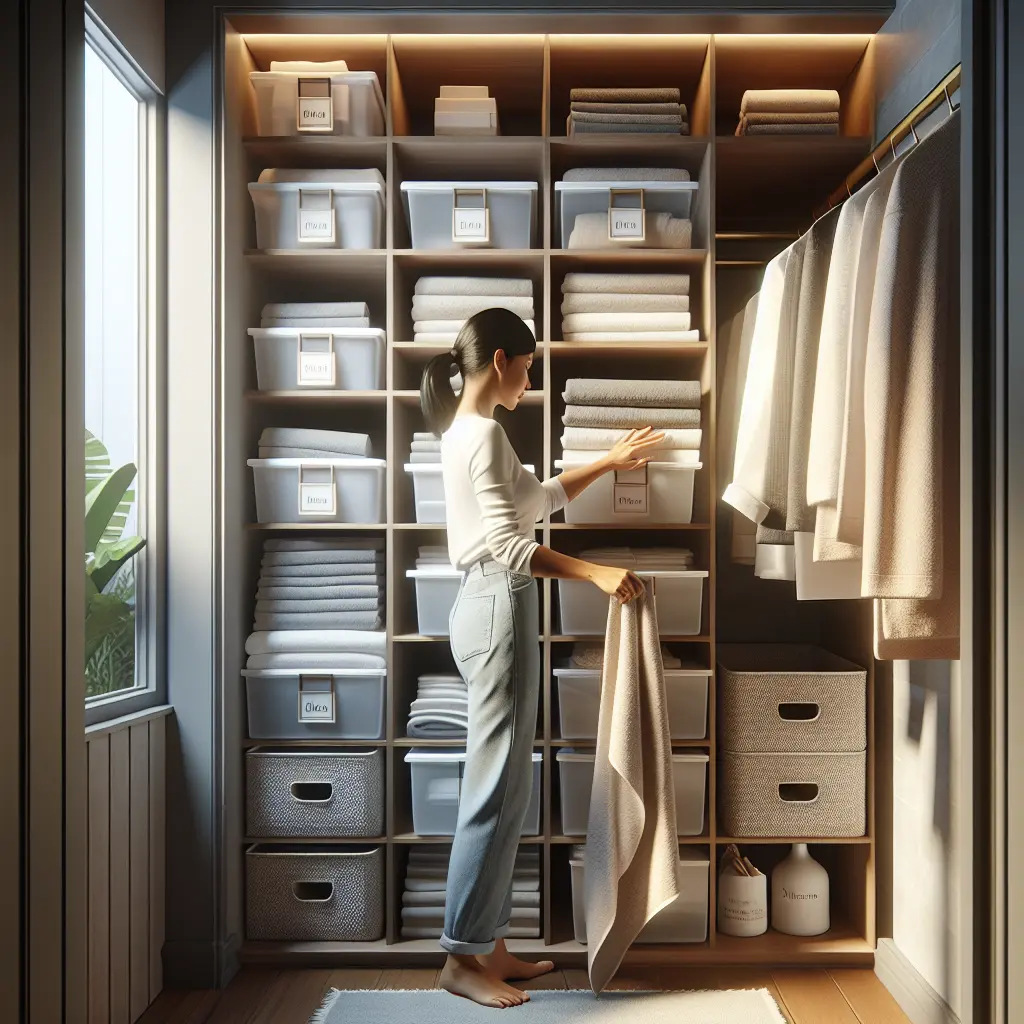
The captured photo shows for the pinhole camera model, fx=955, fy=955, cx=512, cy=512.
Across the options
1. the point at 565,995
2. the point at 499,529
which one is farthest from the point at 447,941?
the point at 499,529

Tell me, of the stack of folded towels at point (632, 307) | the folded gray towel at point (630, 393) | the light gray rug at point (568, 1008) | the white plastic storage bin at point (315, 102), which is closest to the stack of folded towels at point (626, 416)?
the folded gray towel at point (630, 393)

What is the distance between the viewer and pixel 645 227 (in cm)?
247

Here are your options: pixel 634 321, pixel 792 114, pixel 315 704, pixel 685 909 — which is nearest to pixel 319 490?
pixel 315 704

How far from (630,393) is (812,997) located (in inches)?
60.4

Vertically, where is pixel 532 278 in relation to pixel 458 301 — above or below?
above

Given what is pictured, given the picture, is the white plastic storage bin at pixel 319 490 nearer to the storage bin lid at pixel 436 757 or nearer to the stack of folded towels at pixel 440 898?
the storage bin lid at pixel 436 757

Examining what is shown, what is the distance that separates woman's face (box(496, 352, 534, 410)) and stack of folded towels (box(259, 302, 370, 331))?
1.56ft

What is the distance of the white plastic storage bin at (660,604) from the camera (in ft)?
7.92

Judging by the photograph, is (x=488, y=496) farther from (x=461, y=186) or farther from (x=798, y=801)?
(x=798, y=801)

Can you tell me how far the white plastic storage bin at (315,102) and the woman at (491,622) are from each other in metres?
0.71

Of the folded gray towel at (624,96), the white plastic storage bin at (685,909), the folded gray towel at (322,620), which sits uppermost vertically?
the folded gray towel at (624,96)

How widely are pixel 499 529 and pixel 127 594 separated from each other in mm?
875

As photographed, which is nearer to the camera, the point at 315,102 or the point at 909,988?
the point at 909,988
